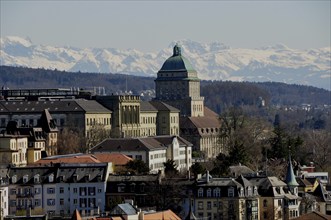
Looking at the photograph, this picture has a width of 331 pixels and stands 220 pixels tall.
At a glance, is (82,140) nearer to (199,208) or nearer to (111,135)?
(111,135)

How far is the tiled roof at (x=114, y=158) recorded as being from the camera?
4933 inches

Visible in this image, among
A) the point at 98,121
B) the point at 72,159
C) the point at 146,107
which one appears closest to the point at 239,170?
the point at 72,159

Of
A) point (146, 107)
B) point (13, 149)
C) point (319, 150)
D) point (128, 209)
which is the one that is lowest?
point (128, 209)

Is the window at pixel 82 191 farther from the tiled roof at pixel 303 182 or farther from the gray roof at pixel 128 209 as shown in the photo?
the gray roof at pixel 128 209

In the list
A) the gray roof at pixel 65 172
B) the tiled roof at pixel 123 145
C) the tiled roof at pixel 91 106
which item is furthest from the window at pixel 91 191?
the tiled roof at pixel 91 106

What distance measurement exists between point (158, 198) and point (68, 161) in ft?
60.1

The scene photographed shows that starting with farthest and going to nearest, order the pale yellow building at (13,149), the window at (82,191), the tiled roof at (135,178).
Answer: the pale yellow building at (13,149)
the window at (82,191)
the tiled roof at (135,178)

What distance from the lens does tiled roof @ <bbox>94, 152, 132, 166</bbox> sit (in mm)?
125287

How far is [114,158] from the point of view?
127688 mm

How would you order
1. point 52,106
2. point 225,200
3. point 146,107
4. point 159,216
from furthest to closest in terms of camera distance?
point 146,107
point 52,106
point 225,200
point 159,216

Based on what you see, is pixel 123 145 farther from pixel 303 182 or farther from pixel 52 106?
pixel 303 182

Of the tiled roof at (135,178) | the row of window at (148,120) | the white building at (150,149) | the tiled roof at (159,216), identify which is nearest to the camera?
the tiled roof at (159,216)

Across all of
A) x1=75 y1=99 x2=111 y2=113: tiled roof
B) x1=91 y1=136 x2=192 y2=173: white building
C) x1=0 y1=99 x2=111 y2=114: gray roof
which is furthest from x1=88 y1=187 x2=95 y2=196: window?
x1=75 y1=99 x2=111 y2=113: tiled roof

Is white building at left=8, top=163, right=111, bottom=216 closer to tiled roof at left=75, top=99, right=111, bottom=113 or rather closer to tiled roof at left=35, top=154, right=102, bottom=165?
tiled roof at left=35, top=154, right=102, bottom=165
